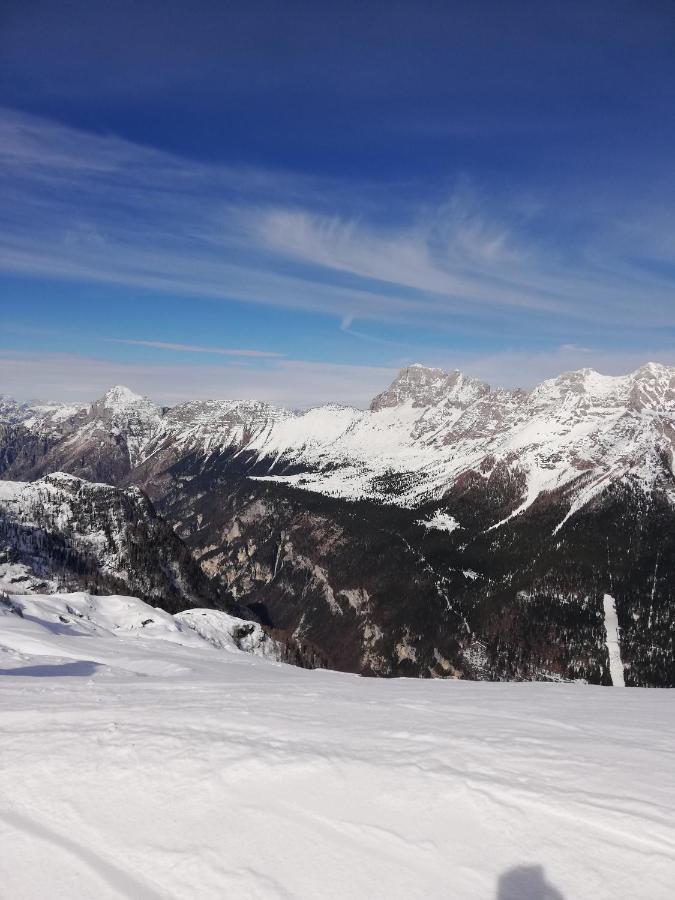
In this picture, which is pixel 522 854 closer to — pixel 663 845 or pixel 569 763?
pixel 663 845

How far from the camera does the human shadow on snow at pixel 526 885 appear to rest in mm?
5410

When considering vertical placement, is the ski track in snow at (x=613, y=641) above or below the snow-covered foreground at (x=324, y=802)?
below

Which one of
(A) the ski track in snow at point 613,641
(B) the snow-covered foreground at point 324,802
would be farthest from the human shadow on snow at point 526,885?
(A) the ski track in snow at point 613,641

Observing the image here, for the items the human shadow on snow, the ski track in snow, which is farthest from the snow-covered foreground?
the ski track in snow

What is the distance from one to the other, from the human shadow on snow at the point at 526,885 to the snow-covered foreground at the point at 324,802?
0.02 metres

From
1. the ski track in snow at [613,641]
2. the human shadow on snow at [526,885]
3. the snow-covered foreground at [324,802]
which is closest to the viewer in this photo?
the human shadow on snow at [526,885]

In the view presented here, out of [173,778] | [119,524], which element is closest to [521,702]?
[173,778]

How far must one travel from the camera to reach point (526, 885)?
5.58 m

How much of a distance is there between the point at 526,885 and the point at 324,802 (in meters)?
2.69

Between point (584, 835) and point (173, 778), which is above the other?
point (584, 835)

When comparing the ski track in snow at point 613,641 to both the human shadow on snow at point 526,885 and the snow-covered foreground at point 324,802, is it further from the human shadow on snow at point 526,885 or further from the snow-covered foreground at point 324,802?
the human shadow on snow at point 526,885

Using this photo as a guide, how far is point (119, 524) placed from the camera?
139125mm

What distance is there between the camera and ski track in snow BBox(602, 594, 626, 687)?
16375cm

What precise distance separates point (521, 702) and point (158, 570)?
13194 cm
